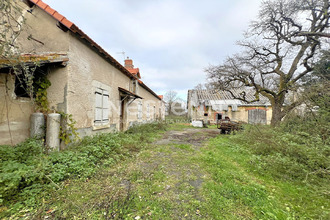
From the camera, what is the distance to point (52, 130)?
3738 mm

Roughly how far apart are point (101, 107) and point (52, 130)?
6.87 feet

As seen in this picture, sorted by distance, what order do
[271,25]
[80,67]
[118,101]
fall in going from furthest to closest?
[271,25]
[118,101]
[80,67]

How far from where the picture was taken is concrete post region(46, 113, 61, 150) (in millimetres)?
3715

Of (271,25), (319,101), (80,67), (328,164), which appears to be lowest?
(328,164)

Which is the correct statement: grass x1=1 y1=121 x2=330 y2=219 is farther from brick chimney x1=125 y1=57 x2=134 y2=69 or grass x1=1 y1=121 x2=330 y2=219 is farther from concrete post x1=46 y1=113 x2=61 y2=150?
brick chimney x1=125 y1=57 x2=134 y2=69

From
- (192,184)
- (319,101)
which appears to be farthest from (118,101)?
(319,101)

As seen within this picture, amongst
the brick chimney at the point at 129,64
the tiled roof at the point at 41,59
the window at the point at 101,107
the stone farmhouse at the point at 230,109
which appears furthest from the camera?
the stone farmhouse at the point at 230,109

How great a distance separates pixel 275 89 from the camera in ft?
34.3

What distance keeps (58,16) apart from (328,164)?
8.03 metres

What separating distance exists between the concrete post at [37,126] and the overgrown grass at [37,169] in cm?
23

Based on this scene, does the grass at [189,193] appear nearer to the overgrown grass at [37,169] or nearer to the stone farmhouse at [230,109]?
the overgrown grass at [37,169]

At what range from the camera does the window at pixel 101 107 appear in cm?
539

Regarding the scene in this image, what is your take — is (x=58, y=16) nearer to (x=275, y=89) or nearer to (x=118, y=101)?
(x=118, y=101)

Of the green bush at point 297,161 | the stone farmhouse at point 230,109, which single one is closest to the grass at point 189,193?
the green bush at point 297,161
